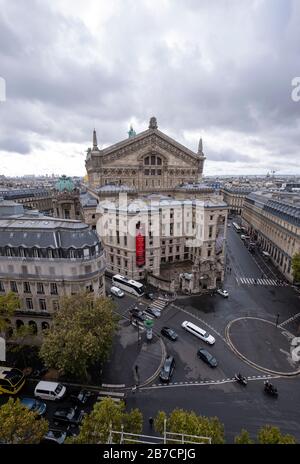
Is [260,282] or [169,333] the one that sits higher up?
[169,333]

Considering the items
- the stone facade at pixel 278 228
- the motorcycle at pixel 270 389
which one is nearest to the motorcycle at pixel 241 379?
the motorcycle at pixel 270 389

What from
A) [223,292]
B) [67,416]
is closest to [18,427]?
[67,416]

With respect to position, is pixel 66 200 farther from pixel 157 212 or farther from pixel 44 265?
pixel 44 265

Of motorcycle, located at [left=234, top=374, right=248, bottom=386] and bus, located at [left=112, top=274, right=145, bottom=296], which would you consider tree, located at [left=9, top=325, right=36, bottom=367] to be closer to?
bus, located at [left=112, top=274, right=145, bottom=296]

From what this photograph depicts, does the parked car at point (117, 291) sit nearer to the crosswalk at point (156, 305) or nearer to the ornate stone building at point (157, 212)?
the ornate stone building at point (157, 212)
